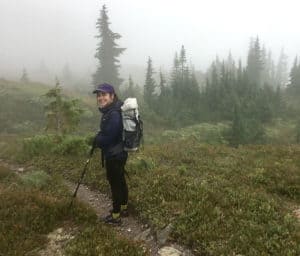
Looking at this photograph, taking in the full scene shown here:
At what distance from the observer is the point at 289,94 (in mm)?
61375

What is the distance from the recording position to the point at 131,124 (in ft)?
28.7

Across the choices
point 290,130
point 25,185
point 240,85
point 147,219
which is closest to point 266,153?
point 147,219

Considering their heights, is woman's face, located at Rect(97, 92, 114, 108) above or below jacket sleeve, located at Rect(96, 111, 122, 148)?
above

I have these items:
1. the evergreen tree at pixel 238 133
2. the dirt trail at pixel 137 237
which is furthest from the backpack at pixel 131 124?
the evergreen tree at pixel 238 133

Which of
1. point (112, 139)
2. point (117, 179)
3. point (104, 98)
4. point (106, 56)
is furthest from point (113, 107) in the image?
point (106, 56)

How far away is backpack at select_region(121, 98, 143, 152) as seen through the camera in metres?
8.66

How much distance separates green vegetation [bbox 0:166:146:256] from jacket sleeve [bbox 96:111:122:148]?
6.79 feet

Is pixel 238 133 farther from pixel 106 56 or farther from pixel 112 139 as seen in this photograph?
pixel 106 56

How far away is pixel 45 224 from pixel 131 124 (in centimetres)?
328

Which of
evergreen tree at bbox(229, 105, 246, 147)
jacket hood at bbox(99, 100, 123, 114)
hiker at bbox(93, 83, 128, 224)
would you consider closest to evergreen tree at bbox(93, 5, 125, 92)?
evergreen tree at bbox(229, 105, 246, 147)

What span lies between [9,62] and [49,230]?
115 meters

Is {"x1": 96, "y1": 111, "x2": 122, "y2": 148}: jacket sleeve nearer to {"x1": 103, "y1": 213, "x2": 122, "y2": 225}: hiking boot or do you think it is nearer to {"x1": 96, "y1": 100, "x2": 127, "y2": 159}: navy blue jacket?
{"x1": 96, "y1": 100, "x2": 127, "y2": 159}: navy blue jacket

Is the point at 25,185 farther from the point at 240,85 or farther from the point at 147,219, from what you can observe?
the point at 240,85

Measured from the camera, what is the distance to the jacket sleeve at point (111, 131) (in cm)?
873
